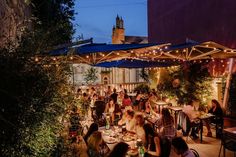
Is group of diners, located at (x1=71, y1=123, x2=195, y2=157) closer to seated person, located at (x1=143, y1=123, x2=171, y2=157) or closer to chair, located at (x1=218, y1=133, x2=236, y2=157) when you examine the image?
seated person, located at (x1=143, y1=123, x2=171, y2=157)

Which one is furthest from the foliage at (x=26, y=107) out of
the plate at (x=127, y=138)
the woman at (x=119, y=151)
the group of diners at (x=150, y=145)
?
the plate at (x=127, y=138)

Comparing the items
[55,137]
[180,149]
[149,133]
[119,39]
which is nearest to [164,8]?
[149,133]

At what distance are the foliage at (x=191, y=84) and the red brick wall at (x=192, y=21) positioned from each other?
1.35 metres

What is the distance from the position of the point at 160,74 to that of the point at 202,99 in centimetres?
454

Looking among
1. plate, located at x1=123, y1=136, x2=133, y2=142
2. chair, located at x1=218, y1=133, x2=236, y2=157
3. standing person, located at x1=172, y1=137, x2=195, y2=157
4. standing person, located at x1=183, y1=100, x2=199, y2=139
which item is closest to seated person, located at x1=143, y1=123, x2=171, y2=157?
plate, located at x1=123, y1=136, x2=133, y2=142

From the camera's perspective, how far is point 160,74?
599 inches

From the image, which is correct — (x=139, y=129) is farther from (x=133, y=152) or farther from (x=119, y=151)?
(x=119, y=151)

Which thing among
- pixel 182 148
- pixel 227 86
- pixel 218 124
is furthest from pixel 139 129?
pixel 227 86

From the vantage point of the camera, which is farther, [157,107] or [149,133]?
[157,107]

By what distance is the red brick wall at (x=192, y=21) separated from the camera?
10031 millimetres

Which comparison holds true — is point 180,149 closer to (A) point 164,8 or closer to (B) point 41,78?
(B) point 41,78

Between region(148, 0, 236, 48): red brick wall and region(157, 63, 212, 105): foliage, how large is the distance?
1.35 meters

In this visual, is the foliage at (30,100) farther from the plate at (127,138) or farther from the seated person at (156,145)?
the plate at (127,138)

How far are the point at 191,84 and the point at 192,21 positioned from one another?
10.2ft
